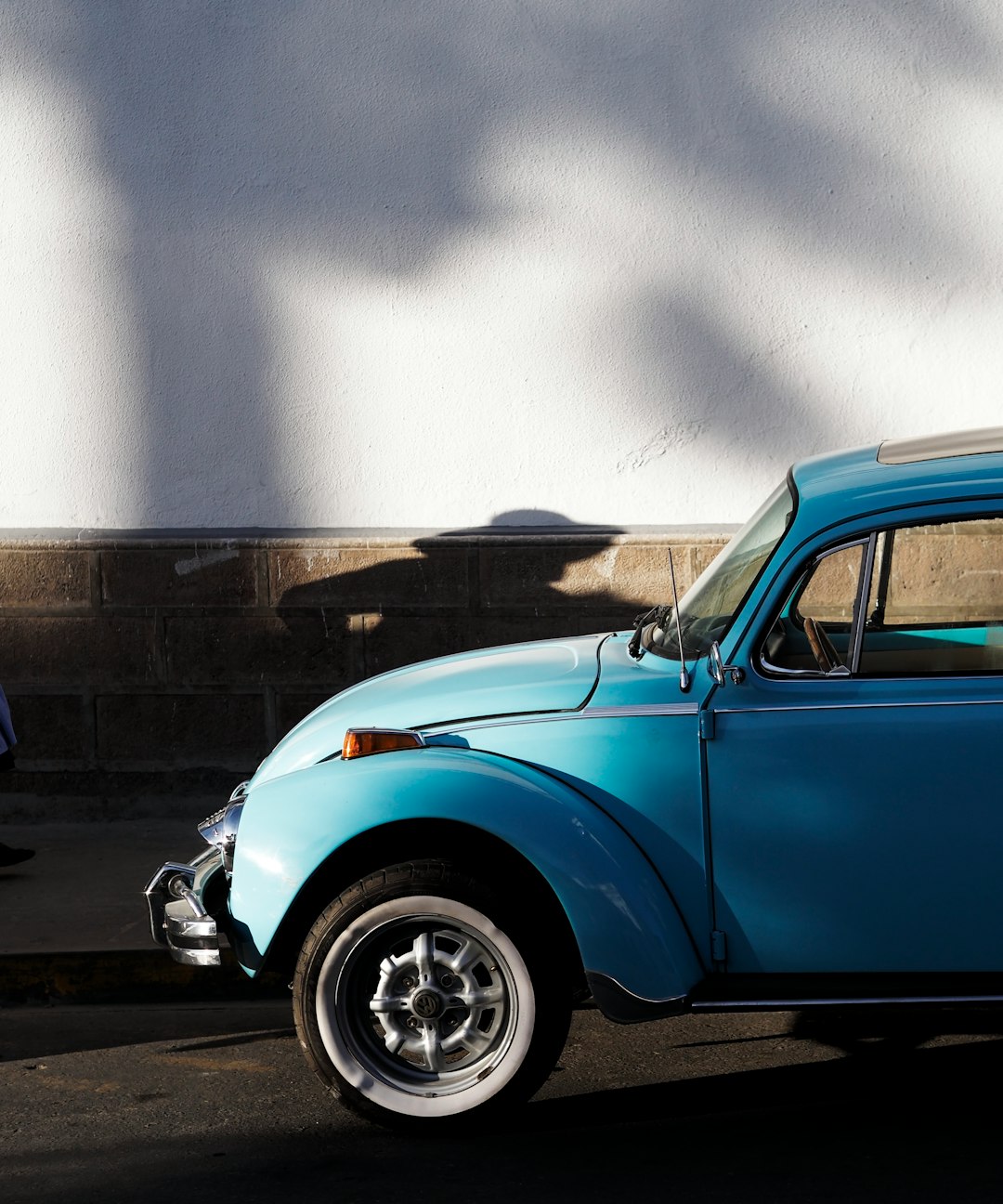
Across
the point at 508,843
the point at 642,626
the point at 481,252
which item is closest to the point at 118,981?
Result: the point at 508,843

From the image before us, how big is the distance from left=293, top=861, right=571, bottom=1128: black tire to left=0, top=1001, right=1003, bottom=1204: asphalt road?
144 mm

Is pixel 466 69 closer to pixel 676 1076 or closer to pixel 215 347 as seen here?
pixel 215 347

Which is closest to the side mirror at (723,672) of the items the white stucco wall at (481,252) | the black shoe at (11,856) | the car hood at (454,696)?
the car hood at (454,696)

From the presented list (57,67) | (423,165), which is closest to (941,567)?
(423,165)

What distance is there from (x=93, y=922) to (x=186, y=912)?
1664 mm

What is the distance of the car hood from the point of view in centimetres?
391

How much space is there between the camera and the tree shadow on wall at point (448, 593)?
22.6ft

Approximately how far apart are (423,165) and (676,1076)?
4.48 meters

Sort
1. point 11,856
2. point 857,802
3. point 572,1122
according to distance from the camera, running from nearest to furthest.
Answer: point 857,802 → point 572,1122 → point 11,856

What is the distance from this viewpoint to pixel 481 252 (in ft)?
22.5

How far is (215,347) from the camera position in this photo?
699 centimetres

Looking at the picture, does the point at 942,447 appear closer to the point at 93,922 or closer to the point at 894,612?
the point at 894,612

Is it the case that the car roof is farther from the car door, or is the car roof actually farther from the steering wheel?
the steering wheel

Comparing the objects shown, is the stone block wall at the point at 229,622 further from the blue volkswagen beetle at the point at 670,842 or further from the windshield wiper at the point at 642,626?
the blue volkswagen beetle at the point at 670,842
